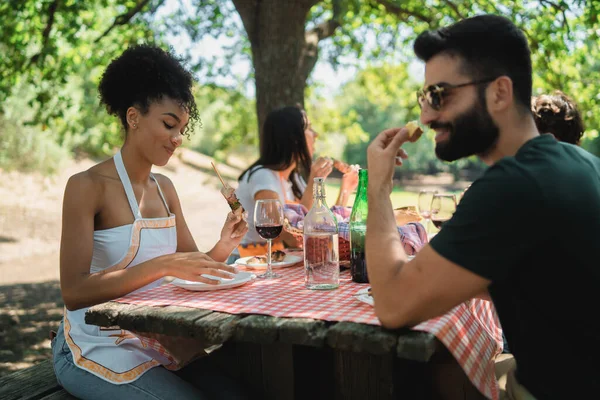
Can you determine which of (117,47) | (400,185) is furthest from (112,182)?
(400,185)

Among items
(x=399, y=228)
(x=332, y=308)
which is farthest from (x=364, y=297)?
(x=399, y=228)

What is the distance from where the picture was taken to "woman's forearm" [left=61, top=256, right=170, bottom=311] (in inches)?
87.4

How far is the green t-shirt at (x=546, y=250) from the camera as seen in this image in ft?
4.79

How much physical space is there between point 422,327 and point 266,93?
184 inches

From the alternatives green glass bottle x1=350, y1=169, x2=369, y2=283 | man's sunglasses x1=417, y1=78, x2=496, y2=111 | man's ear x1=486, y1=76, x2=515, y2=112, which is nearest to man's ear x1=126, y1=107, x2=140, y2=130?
green glass bottle x1=350, y1=169, x2=369, y2=283

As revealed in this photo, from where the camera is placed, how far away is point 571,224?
147 cm

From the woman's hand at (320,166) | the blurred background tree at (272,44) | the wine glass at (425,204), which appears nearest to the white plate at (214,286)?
the wine glass at (425,204)

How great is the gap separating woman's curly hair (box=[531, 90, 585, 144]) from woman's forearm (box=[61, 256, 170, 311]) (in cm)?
260

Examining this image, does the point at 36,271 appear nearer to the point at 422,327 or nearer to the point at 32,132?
the point at 422,327

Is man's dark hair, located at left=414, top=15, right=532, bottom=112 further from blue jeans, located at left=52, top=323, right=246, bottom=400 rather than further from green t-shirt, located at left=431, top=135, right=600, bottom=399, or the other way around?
blue jeans, located at left=52, top=323, right=246, bottom=400

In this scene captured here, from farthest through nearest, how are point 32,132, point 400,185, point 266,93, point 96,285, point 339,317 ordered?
point 400,185, point 32,132, point 266,93, point 96,285, point 339,317

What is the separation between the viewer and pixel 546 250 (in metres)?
1.51

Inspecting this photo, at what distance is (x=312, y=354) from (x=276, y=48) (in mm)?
4285

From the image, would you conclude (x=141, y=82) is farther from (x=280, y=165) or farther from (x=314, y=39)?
(x=314, y=39)
